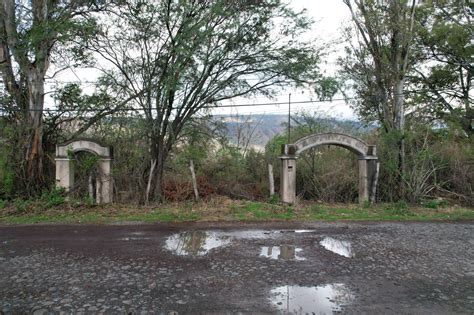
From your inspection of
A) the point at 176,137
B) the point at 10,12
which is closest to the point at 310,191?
the point at 176,137

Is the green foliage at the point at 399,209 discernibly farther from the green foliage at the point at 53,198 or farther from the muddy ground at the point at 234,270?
the green foliage at the point at 53,198

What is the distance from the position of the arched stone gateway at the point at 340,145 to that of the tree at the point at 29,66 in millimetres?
8064

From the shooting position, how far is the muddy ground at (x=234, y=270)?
4582mm

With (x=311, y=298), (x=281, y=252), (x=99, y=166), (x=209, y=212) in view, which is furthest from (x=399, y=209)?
(x=99, y=166)

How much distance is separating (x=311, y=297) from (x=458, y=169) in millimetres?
12155

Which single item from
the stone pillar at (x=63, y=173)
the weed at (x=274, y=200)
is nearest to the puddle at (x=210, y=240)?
the weed at (x=274, y=200)

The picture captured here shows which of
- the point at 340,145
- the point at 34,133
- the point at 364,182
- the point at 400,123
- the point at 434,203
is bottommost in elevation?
the point at 434,203

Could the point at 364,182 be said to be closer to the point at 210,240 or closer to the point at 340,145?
the point at 340,145

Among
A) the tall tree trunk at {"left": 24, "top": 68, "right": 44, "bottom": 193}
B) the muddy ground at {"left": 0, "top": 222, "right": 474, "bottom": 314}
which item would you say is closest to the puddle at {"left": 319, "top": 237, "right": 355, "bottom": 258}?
the muddy ground at {"left": 0, "top": 222, "right": 474, "bottom": 314}

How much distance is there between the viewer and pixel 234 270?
5.89 metres

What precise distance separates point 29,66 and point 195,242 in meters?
9.16

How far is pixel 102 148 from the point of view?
12070 mm

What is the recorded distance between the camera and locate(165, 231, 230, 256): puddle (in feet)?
23.1

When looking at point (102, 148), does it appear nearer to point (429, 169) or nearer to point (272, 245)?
point (272, 245)
